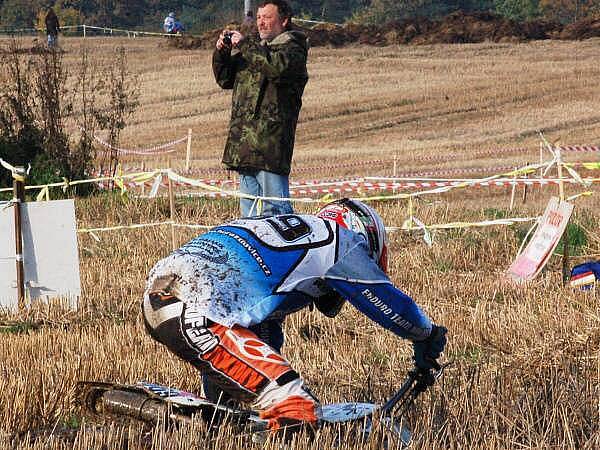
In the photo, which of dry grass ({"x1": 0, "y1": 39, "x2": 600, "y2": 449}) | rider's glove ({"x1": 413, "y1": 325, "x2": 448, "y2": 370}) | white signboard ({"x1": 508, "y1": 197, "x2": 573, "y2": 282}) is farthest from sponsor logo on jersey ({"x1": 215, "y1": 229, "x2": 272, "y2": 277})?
white signboard ({"x1": 508, "y1": 197, "x2": 573, "y2": 282})

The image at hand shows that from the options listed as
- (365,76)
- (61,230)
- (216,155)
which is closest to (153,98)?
(365,76)

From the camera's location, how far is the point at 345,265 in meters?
4.43

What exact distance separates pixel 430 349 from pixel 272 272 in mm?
779

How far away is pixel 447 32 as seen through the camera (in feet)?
158

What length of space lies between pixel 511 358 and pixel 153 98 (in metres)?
32.2

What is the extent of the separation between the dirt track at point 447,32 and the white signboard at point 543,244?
37.8 metres

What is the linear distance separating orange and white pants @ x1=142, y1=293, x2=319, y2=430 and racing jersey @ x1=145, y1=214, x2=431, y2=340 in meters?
0.05

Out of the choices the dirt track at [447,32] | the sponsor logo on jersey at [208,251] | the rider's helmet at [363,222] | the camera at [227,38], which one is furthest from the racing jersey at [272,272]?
the dirt track at [447,32]

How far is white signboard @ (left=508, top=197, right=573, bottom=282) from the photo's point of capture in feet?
30.8

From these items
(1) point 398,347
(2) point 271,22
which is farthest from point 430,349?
(2) point 271,22

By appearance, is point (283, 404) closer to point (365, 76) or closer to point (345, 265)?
point (345, 265)

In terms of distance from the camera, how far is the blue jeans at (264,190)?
7.96 metres

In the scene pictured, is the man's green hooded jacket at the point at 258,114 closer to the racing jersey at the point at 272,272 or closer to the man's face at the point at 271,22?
the man's face at the point at 271,22

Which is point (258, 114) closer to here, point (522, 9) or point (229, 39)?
point (229, 39)
